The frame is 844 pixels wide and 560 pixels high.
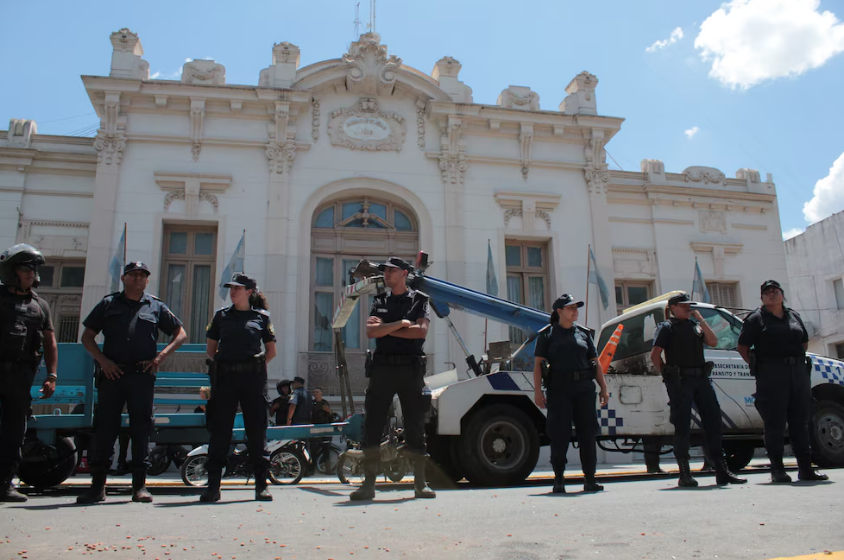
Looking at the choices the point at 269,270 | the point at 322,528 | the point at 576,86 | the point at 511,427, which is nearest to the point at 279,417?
the point at 511,427

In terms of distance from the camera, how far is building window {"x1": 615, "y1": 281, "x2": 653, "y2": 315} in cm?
1781

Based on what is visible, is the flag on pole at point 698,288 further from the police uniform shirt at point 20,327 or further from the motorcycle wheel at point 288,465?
the police uniform shirt at point 20,327

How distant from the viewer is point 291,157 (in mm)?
15836

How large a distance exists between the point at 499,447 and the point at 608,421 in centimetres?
143

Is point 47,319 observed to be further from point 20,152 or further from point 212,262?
point 20,152

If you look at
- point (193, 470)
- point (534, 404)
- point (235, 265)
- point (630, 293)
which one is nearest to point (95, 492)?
point (193, 470)

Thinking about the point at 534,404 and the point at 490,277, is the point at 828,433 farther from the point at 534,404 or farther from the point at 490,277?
the point at 490,277

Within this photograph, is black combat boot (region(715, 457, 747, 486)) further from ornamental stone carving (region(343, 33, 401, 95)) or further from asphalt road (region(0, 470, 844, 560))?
ornamental stone carving (region(343, 33, 401, 95))

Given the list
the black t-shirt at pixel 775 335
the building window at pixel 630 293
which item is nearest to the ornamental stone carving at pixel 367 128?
the building window at pixel 630 293

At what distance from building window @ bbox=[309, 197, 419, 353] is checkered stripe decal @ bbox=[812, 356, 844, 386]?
917cm

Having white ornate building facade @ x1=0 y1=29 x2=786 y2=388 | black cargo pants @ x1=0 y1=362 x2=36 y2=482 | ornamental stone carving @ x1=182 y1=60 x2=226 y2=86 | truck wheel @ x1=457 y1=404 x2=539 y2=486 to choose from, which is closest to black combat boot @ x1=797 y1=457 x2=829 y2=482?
truck wheel @ x1=457 y1=404 x2=539 y2=486

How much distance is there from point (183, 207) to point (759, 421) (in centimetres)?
1202

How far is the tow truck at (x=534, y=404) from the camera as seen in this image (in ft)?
24.2

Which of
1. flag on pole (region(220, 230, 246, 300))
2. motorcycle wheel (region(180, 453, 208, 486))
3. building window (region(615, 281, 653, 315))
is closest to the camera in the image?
motorcycle wheel (region(180, 453, 208, 486))
